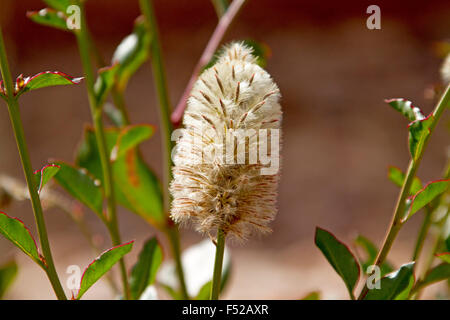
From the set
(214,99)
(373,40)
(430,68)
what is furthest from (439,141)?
(214,99)

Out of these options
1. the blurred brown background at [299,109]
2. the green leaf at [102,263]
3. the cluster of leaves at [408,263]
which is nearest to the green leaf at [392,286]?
the cluster of leaves at [408,263]

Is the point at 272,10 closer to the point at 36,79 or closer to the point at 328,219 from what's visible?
the point at 328,219

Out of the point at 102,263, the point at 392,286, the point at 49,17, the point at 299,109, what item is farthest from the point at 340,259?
the point at 299,109

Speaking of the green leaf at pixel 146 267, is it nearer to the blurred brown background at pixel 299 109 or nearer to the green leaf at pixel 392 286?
the green leaf at pixel 392 286

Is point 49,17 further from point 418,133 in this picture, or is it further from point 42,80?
point 418,133

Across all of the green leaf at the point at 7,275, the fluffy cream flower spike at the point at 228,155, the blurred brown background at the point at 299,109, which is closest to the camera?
the fluffy cream flower spike at the point at 228,155

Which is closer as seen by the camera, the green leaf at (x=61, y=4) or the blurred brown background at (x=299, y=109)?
the green leaf at (x=61, y=4)
